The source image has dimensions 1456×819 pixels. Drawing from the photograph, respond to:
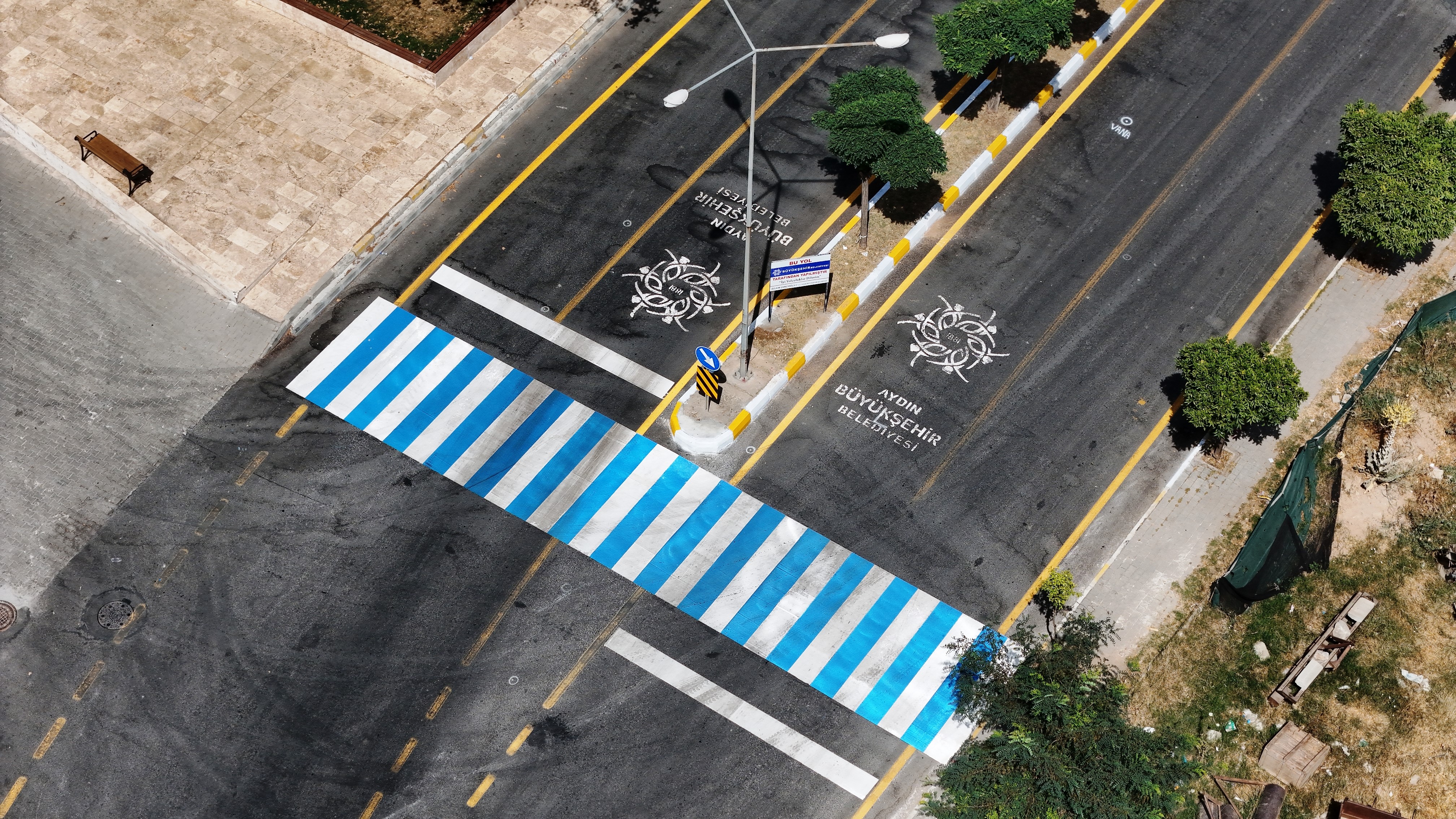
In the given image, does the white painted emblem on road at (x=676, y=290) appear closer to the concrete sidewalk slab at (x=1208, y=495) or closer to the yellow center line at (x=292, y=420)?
the yellow center line at (x=292, y=420)

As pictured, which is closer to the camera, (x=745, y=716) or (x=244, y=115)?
(x=745, y=716)

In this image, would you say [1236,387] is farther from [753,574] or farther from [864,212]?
[753,574]

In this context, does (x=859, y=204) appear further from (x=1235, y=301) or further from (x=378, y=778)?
(x=378, y=778)

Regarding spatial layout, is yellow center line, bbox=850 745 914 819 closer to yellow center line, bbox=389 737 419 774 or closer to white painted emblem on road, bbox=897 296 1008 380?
yellow center line, bbox=389 737 419 774

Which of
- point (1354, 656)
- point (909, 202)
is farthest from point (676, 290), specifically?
point (1354, 656)

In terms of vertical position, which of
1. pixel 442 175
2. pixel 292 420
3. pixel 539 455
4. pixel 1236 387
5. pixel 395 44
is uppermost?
pixel 1236 387

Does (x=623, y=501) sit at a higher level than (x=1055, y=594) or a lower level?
lower

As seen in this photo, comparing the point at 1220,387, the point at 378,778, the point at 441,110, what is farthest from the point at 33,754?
the point at 1220,387
